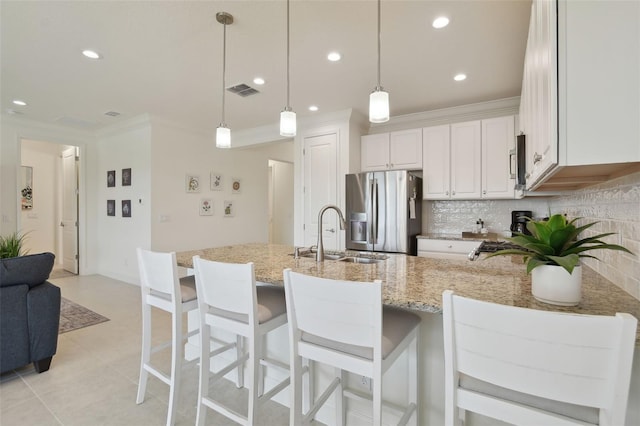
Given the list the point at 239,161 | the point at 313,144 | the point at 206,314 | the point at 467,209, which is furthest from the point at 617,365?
the point at 239,161

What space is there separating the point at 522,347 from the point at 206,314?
4.48 ft

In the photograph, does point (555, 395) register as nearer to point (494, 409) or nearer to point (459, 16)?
point (494, 409)

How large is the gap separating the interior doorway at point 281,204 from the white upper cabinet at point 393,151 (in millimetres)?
3432

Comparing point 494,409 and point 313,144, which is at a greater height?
point 313,144

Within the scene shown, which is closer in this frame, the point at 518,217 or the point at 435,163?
the point at 518,217

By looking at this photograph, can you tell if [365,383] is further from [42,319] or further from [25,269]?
[25,269]

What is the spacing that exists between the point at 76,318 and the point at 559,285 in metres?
4.31

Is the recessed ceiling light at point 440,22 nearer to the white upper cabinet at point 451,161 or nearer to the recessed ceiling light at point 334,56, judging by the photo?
the recessed ceiling light at point 334,56

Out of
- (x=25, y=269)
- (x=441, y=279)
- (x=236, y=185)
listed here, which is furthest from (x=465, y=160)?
(x=25, y=269)

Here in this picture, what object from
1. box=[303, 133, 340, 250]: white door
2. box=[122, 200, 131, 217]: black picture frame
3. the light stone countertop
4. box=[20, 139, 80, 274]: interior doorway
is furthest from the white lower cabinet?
box=[20, 139, 80, 274]: interior doorway

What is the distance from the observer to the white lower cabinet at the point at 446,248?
3334 mm

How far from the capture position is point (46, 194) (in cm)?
621

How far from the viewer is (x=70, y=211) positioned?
5582 mm

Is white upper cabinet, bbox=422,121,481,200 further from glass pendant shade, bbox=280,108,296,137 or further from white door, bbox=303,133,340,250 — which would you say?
glass pendant shade, bbox=280,108,296,137
